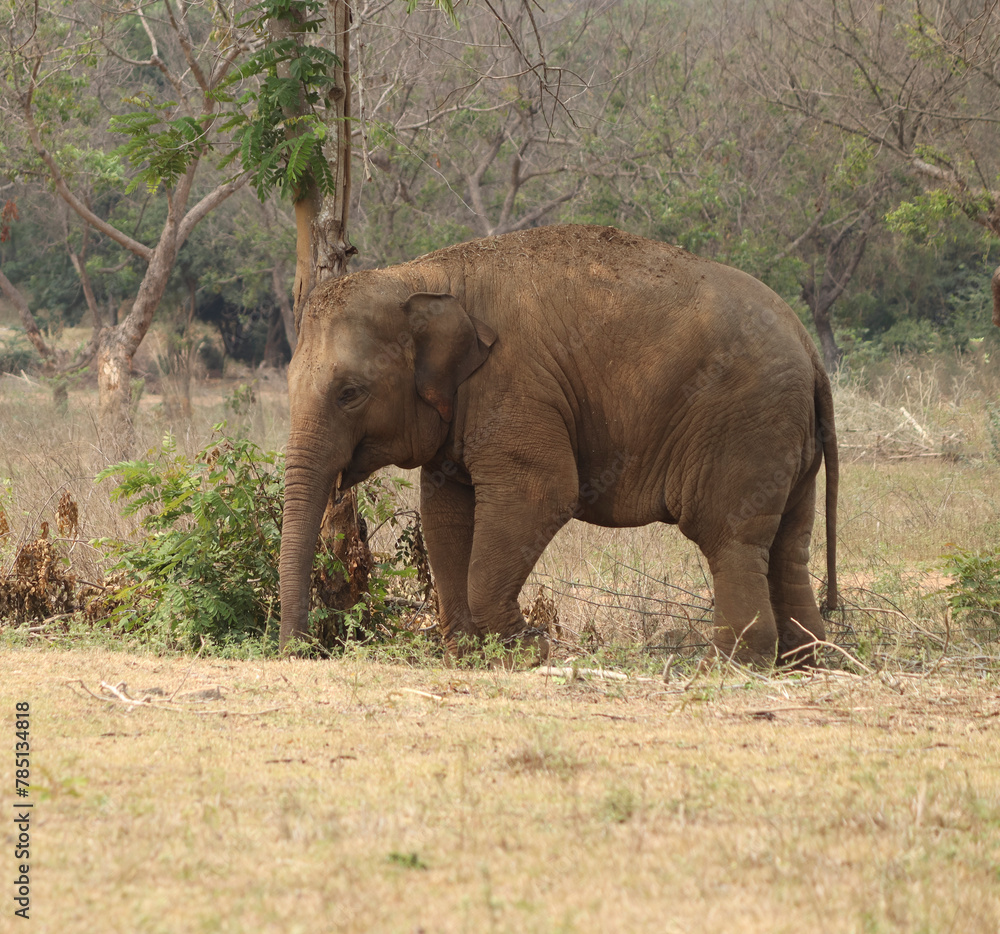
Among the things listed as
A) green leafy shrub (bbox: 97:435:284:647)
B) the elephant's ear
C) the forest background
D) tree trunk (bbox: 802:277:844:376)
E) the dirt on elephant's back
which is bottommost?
green leafy shrub (bbox: 97:435:284:647)

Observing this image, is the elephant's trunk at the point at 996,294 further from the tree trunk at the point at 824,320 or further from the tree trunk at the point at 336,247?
the tree trunk at the point at 824,320

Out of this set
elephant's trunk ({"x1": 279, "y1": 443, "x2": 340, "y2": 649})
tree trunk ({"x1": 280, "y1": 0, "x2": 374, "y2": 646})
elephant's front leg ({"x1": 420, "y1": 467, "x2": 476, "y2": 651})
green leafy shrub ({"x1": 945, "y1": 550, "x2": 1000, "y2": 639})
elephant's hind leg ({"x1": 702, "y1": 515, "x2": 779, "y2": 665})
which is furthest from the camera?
green leafy shrub ({"x1": 945, "y1": 550, "x2": 1000, "y2": 639})

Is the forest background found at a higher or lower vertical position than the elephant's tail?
higher

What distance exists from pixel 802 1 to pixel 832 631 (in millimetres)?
18496

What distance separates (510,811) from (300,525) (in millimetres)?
3618

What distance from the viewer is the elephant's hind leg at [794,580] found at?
7.45 metres

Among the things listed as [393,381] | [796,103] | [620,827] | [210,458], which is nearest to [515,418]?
[393,381]

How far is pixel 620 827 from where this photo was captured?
313 centimetres

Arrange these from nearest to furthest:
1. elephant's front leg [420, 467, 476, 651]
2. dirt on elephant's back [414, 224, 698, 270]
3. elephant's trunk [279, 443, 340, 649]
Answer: elephant's trunk [279, 443, 340, 649], dirt on elephant's back [414, 224, 698, 270], elephant's front leg [420, 467, 476, 651]

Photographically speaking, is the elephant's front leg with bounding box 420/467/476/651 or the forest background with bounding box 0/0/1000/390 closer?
the elephant's front leg with bounding box 420/467/476/651

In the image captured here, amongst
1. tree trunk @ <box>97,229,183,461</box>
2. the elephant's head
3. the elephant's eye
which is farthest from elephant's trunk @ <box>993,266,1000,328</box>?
tree trunk @ <box>97,229,183,461</box>

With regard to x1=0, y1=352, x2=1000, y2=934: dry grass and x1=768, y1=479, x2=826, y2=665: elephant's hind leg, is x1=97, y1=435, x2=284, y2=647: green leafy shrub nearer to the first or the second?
x1=0, y1=352, x2=1000, y2=934: dry grass

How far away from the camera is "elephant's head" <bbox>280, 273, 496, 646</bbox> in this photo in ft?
21.8

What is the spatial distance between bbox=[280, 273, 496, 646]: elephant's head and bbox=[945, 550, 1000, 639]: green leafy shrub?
3.67m
